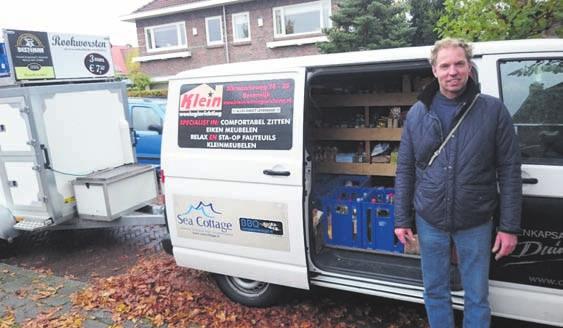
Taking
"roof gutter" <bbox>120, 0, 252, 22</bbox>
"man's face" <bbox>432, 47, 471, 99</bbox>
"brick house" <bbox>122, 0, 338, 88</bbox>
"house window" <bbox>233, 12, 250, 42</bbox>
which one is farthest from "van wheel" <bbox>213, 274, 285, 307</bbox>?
"roof gutter" <bbox>120, 0, 252, 22</bbox>

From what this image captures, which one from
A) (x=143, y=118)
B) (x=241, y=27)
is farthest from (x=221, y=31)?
(x=143, y=118)

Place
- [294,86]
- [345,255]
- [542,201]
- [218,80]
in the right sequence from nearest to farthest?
[542,201] → [294,86] → [218,80] → [345,255]

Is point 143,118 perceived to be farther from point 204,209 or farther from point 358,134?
point 358,134

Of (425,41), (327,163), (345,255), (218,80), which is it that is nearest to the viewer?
(218,80)

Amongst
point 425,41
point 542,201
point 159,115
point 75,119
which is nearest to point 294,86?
point 542,201

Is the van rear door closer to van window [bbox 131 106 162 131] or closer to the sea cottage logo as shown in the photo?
the sea cottage logo

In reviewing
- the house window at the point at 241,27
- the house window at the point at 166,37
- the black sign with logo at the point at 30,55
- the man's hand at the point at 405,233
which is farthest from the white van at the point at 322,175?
the house window at the point at 166,37

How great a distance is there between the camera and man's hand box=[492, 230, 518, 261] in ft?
7.75

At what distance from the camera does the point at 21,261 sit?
5.53 meters

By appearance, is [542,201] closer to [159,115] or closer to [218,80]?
[218,80]

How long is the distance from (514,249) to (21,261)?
5.70 meters

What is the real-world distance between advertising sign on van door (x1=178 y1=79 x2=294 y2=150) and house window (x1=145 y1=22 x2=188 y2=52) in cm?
1699

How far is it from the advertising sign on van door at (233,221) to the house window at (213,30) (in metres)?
16.2

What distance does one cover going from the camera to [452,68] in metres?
2.33
